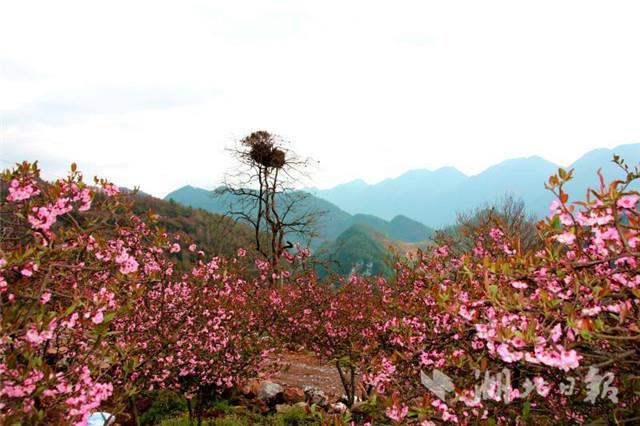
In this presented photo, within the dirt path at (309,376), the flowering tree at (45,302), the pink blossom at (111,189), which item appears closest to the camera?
the flowering tree at (45,302)

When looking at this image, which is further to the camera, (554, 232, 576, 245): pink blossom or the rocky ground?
the rocky ground

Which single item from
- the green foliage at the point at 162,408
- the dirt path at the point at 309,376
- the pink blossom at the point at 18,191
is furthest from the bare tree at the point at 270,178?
the pink blossom at the point at 18,191

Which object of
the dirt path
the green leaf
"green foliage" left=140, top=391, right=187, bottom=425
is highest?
the green leaf

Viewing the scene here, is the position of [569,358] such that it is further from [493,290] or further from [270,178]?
→ [270,178]

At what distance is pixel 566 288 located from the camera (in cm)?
276

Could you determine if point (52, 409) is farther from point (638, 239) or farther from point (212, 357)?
point (212, 357)

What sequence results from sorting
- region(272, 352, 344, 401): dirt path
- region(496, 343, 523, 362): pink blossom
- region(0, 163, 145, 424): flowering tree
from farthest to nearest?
region(272, 352, 344, 401): dirt path
region(0, 163, 145, 424): flowering tree
region(496, 343, 523, 362): pink blossom

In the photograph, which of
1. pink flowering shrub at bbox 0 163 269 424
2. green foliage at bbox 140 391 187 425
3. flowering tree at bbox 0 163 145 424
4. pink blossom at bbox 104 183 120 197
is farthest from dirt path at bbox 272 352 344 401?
flowering tree at bbox 0 163 145 424

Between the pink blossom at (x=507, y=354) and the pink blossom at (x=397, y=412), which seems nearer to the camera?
the pink blossom at (x=507, y=354)

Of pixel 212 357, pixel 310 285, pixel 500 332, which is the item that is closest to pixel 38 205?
pixel 500 332

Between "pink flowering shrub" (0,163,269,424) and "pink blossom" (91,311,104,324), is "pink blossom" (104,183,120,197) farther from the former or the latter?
"pink blossom" (91,311,104,324)

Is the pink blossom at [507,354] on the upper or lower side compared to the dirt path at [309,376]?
upper

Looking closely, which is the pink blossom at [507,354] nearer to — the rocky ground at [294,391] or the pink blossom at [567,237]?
the pink blossom at [567,237]

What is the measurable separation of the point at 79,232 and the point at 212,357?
15.3ft
